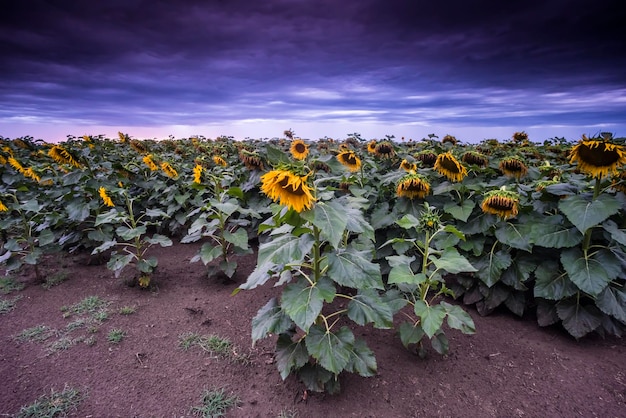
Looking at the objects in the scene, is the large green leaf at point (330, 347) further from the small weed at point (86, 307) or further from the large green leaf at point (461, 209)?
the small weed at point (86, 307)

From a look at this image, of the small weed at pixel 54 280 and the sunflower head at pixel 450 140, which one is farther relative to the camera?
the sunflower head at pixel 450 140

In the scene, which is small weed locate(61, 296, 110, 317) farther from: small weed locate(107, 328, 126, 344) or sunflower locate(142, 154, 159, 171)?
sunflower locate(142, 154, 159, 171)

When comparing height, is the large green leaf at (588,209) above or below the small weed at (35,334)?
above

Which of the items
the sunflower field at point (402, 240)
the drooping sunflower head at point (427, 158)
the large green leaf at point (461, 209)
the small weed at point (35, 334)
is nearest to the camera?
the sunflower field at point (402, 240)

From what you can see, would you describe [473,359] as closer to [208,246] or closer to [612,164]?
[612,164]

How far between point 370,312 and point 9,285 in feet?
15.2

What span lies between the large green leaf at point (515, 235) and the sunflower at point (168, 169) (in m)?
4.46

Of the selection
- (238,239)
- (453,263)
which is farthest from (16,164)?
(453,263)

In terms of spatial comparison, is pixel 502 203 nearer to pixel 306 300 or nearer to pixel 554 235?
pixel 554 235

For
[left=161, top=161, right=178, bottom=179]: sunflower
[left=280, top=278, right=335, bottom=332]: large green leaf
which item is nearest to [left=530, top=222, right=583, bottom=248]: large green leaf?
[left=280, top=278, right=335, bottom=332]: large green leaf

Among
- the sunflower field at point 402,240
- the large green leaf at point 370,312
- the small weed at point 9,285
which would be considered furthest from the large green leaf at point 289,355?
the small weed at point 9,285

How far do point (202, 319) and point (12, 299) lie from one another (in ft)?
7.82

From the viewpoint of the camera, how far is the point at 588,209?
261 cm

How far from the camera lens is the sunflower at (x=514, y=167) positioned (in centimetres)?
358
